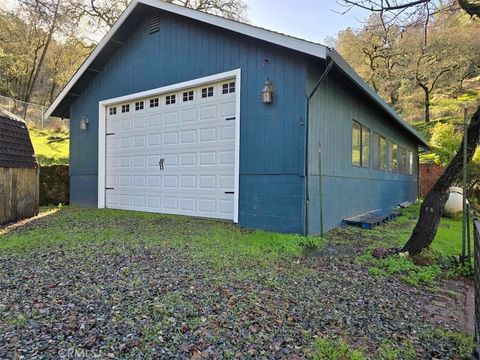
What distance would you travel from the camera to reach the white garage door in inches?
250

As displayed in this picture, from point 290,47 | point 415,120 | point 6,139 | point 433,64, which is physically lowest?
point 6,139

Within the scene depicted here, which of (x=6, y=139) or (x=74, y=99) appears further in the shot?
(x=74, y=99)

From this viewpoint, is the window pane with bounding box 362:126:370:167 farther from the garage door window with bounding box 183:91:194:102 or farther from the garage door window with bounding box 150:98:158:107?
the garage door window with bounding box 150:98:158:107

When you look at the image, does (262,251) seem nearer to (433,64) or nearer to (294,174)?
(294,174)

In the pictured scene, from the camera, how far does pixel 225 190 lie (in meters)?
6.30

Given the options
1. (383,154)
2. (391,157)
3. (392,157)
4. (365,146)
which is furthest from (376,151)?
(392,157)

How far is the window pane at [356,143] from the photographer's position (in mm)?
7559

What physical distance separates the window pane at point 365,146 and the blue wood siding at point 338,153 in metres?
0.19

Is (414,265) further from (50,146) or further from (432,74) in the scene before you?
(432,74)

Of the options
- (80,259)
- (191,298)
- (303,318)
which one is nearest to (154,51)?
(80,259)

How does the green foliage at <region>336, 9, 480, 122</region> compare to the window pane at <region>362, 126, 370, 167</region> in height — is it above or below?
above

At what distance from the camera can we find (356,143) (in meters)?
7.78

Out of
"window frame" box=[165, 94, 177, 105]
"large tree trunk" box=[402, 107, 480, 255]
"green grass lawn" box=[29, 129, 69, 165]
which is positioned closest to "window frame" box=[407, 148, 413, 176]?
"large tree trunk" box=[402, 107, 480, 255]

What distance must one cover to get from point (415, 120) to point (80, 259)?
29.1 meters
